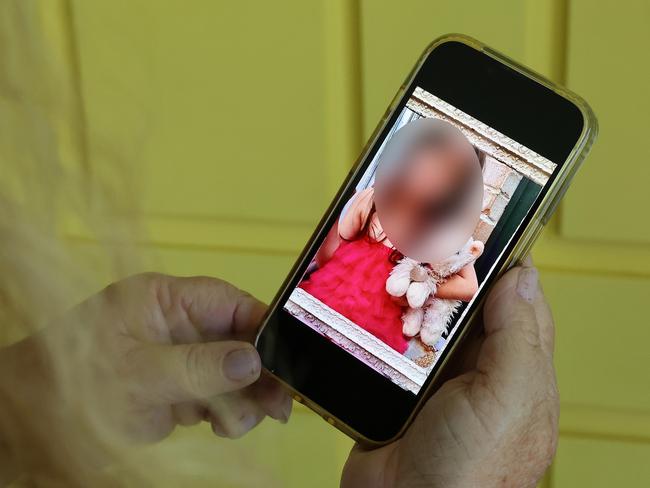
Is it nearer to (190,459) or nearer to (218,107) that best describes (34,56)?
(190,459)

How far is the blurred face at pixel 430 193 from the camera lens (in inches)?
14.9

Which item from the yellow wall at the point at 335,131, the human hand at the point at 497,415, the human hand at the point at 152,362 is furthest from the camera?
the yellow wall at the point at 335,131

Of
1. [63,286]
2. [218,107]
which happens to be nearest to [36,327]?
[63,286]

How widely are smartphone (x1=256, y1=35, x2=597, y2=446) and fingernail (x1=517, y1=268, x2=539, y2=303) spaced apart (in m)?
0.01

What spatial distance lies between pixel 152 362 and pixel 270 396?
0.08 m

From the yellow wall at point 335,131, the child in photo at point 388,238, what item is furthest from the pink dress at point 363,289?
the yellow wall at point 335,131

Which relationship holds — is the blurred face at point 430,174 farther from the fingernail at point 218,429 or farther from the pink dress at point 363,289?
the fingernail at point 218,429

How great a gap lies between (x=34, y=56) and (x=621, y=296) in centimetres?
39

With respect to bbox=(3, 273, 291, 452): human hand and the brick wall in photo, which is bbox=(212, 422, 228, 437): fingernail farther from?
the brick wall in photo

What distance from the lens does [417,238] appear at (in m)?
0.39

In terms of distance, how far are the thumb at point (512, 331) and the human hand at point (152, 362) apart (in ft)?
0.30

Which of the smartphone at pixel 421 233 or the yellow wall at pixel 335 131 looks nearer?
the smartphone at pixel 421 233

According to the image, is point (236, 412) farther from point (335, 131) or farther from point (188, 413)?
point (335, 131)

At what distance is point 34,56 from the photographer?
0.69ft
